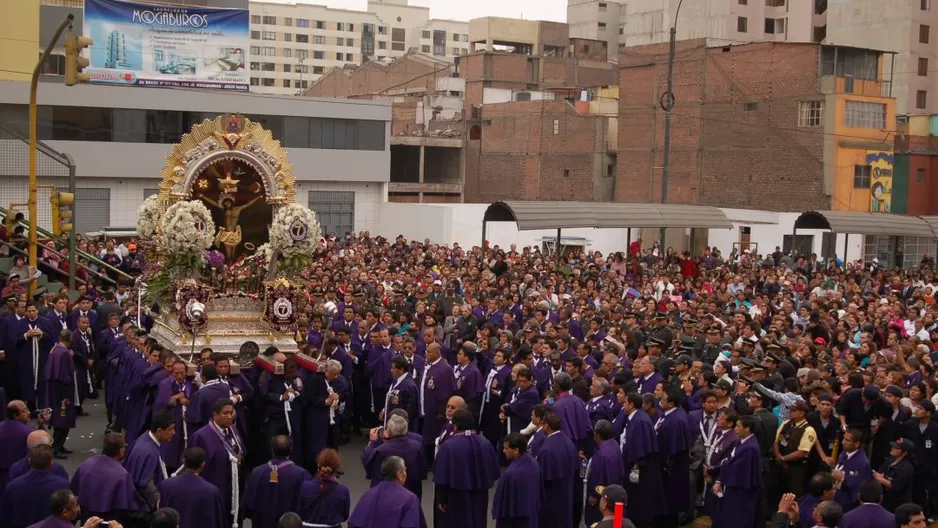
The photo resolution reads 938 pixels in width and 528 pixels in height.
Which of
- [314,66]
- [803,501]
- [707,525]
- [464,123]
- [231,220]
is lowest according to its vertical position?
[707,525]

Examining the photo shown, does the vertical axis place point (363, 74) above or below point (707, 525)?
above

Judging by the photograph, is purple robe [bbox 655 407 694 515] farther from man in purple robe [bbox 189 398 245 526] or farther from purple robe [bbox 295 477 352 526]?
man in purple robe [bbox 189 398 245 526]

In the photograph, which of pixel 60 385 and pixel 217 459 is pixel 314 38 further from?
pixel 217 459

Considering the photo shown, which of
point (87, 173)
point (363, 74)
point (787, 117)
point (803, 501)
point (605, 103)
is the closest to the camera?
point (803, 501)

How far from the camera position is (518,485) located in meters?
10.4

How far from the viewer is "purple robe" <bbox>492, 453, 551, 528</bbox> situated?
10.4m

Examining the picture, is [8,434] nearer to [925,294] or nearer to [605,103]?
[925,294]

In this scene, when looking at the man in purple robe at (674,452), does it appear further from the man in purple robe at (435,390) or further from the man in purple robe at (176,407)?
the man in purple robe at (176,407)

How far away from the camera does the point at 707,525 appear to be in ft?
42.7

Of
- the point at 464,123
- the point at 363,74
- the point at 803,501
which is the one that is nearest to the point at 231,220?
the point at 803,501

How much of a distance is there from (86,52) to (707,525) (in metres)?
32.8

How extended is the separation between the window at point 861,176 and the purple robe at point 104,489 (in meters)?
41.3

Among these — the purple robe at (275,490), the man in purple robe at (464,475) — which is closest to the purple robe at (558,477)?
the man in purple robe at (464,475)

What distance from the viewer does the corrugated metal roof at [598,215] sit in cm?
2670
